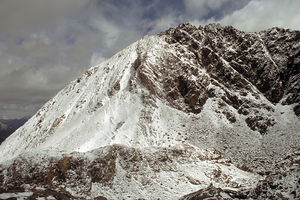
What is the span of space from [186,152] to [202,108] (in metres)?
16.6

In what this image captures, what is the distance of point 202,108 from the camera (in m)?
54.0

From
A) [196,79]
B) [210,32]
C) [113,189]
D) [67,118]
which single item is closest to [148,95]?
[196,79]

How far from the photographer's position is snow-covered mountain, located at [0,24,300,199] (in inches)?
1277

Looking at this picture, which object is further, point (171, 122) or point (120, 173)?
point (171, 122)

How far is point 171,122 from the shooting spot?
48.4 m

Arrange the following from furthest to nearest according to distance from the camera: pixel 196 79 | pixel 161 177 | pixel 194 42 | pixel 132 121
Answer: pixel 194 42 < pixel 196 79 < pixel 132 121 < pixel 161 177

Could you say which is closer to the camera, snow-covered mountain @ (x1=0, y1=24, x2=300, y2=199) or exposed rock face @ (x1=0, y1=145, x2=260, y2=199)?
exposed rock face @ (x1=0, y1=145, x2=260, y2=199)

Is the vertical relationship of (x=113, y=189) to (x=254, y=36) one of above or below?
below

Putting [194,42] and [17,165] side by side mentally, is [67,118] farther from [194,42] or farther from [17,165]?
[194,42]

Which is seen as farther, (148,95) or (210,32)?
(210,32)

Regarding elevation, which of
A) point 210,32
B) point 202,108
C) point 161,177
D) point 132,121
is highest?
point 210,32

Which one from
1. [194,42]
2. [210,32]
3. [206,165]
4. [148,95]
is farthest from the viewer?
[210,32]

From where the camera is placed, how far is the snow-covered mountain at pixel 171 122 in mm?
32438

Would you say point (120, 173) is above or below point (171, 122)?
below
